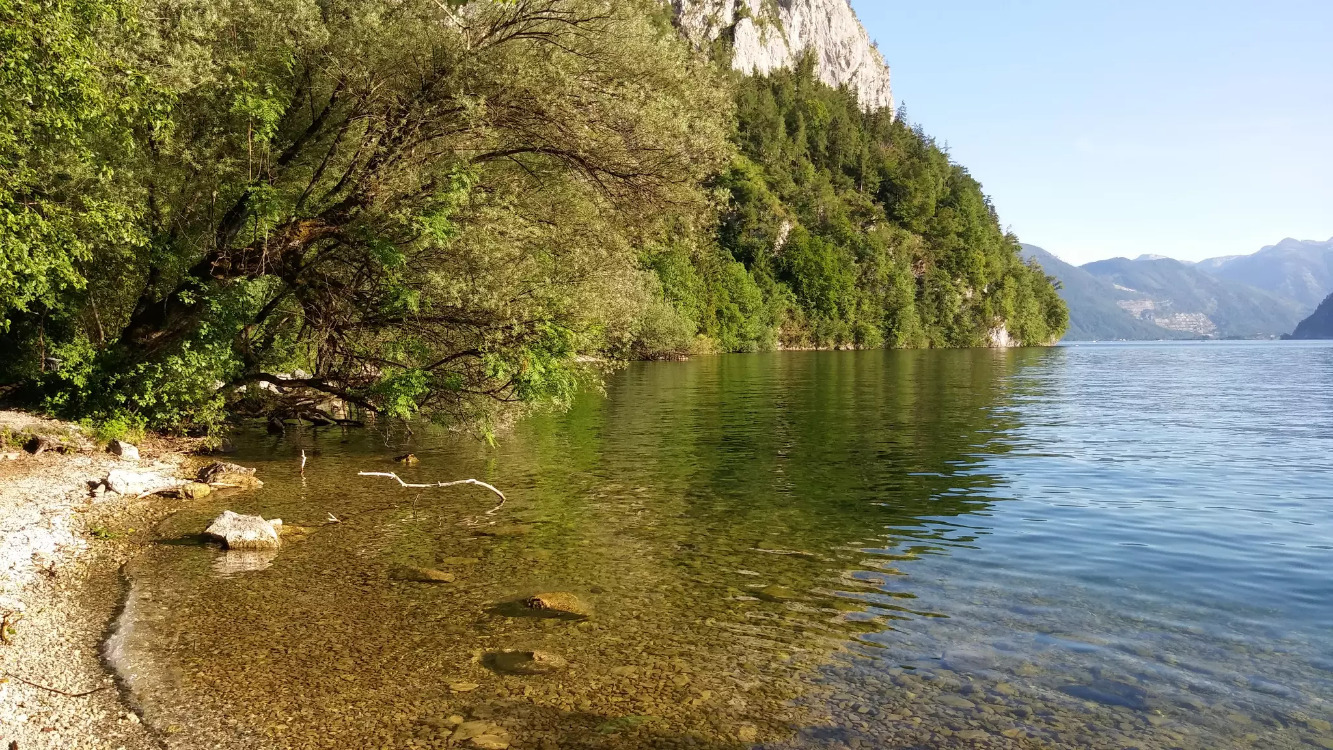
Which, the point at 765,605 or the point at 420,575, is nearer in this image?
the point at 765,605

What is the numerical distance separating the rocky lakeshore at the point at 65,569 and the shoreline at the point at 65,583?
0.02 m

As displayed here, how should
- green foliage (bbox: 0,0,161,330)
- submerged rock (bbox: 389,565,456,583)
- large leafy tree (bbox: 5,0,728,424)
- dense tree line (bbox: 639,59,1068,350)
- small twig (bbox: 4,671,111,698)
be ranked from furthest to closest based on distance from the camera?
dense tree line (bbox: 639,59,1068,350), large leafy tree (bbox: 5,0,728,424), green foliage (bbox: 0,0,161,330), submerged rock (bbox: 389,565,456,583), small twig (bbox: 4,671,111,698)

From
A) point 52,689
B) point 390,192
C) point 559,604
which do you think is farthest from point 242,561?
point 390,192

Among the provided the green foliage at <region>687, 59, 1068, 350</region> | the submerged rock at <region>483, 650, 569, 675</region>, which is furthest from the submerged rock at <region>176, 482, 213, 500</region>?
the green foliage at <region>687, 59, 1068, 350</region>

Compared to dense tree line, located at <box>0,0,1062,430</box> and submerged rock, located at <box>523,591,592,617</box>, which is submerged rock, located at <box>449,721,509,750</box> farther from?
dense tree line, located at <box>0,0,1062,430</box>

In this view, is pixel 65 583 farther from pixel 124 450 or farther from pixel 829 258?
pixel 829 258

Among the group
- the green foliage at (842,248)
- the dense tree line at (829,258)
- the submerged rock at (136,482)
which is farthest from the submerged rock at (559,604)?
the green foliage at (842,248)

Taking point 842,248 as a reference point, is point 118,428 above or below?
below

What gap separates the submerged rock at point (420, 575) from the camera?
13.1 metres

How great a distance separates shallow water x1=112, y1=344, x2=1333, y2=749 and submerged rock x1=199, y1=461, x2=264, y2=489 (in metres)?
0.83

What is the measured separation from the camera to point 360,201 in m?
20.8

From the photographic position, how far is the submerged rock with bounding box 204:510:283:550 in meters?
14.4

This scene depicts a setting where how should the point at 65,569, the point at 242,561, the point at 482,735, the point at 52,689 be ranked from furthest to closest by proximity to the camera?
the point at 242,561
the point at 65,569
the point at 52,689
the point at 482,735

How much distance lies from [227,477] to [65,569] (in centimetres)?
769
